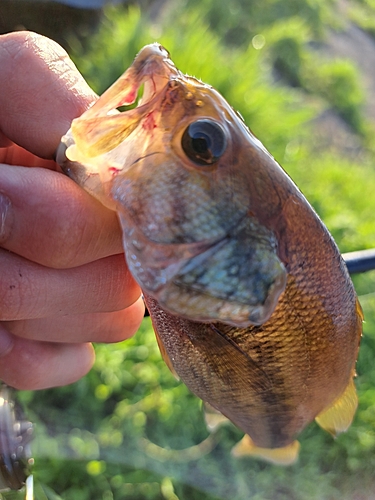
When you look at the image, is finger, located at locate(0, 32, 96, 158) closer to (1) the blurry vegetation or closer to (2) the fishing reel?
(2) the fishing reel

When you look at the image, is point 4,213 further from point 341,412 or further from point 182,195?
point 341,412

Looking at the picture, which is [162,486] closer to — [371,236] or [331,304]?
[331,304]

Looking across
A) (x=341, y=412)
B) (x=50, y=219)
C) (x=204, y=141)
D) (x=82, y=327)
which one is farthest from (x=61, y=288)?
(x=341, y=412)

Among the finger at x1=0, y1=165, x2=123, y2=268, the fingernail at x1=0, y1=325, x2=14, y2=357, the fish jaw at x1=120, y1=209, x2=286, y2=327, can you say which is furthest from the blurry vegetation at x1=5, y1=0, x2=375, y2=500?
the fish jaw at x1=120, y1=209, x2=286, y2=327

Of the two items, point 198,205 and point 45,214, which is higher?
point 198,205

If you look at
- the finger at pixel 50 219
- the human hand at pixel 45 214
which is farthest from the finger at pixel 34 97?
the finger at pixel 50 219

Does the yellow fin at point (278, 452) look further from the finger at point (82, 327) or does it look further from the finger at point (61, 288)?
the finger at point (61, 288)

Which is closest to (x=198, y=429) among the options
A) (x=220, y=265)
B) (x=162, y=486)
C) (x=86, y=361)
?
(x=162, y=486)
